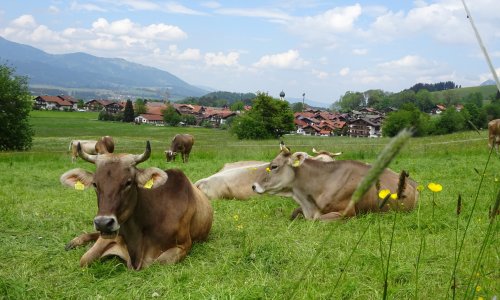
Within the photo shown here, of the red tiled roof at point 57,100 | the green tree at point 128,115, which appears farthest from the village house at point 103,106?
the green tree at point 128,115

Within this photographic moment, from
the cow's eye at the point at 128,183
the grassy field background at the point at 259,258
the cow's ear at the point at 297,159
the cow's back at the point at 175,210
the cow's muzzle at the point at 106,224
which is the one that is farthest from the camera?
the cow's ear at the point at 297,159

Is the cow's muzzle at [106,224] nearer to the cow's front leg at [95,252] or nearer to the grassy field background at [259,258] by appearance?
the grassy field background at [259,258]

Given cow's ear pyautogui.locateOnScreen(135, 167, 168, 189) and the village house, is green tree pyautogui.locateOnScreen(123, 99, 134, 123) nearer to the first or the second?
the village house

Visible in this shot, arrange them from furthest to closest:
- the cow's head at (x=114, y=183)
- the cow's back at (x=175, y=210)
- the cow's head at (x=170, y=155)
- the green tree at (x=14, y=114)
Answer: the green tree at (x=14, y=114), the cow's head at (x=170, y=155), the cow's back at (x=175, y=210), the cow's head at (x=114, y=183)

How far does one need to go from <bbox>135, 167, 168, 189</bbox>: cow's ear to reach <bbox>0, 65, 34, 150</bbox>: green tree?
4474cm

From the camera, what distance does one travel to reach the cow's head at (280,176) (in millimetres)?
9430

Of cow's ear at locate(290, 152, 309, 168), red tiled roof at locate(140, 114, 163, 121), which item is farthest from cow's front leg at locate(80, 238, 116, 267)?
red tiled roof at locate(140, 114, 163, 121)

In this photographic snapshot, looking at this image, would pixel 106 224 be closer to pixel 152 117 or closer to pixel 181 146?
pixel 181 146

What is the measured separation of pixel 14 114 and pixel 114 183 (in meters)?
46.7

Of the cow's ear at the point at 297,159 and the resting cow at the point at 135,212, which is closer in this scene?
the resting cow at the point at 135,212

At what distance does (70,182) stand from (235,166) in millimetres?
7151

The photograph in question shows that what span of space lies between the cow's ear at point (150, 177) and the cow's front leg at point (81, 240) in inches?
57.3

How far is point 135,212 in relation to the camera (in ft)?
19.2

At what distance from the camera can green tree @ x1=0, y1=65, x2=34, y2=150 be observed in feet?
151
